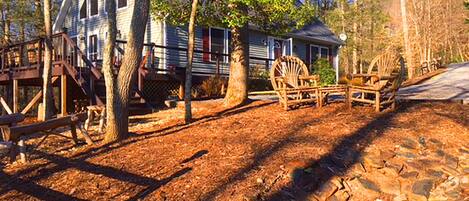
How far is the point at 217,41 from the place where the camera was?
19.5 metres

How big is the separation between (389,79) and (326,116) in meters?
1.49

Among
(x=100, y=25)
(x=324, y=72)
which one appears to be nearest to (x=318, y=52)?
(x=324, y=72)

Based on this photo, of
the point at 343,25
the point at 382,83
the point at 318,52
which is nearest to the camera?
the point at 382,83

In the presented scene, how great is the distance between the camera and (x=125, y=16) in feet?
63.2

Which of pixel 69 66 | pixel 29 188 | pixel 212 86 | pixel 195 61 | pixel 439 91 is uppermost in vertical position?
pixel 195 61

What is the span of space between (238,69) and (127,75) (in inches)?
142

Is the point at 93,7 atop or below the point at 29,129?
atop

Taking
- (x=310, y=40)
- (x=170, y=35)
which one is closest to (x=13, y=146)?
(x=170, y=35)

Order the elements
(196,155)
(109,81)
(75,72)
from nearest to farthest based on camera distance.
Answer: (196,155)
(109,81)
(75,72)

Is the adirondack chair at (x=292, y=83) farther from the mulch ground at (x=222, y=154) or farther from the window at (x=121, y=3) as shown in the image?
the window at (x=121, y=3)

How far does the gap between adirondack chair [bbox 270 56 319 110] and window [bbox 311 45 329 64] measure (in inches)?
644

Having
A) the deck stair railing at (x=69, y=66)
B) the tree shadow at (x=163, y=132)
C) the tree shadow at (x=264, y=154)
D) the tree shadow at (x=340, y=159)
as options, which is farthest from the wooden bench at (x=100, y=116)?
the tree shadow at (x=340, y=159)

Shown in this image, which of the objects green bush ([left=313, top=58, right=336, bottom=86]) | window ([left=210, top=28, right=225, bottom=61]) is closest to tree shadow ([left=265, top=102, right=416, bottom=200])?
window ([left=210, top=28, right=225, bottom=61])

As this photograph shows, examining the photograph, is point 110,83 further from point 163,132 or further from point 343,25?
point 343,25
